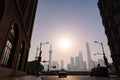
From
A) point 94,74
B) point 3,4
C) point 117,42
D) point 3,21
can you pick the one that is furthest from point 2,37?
point 117,42

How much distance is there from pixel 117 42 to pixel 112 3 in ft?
42.8

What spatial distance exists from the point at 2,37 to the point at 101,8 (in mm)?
40288

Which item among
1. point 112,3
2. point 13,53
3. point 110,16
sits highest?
point 112,3

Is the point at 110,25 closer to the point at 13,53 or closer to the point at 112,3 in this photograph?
the point at 112,3

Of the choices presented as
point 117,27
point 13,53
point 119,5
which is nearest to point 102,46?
point 117,27

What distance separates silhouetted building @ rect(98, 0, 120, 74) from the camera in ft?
110

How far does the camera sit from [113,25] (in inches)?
1412

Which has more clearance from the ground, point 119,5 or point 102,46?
point 119,5

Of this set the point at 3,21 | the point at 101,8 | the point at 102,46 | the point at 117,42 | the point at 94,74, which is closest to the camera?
the point at 3,21

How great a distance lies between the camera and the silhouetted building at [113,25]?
110ft

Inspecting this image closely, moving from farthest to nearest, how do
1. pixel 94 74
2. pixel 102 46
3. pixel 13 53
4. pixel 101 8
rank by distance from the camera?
pixel 101 8 < pixel 102 46 < pixel 94 74 < pixel 13 53

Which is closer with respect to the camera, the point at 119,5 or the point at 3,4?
the point at 3,4

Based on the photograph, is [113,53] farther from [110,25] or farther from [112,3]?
[112,3]

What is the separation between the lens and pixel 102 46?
120ft
